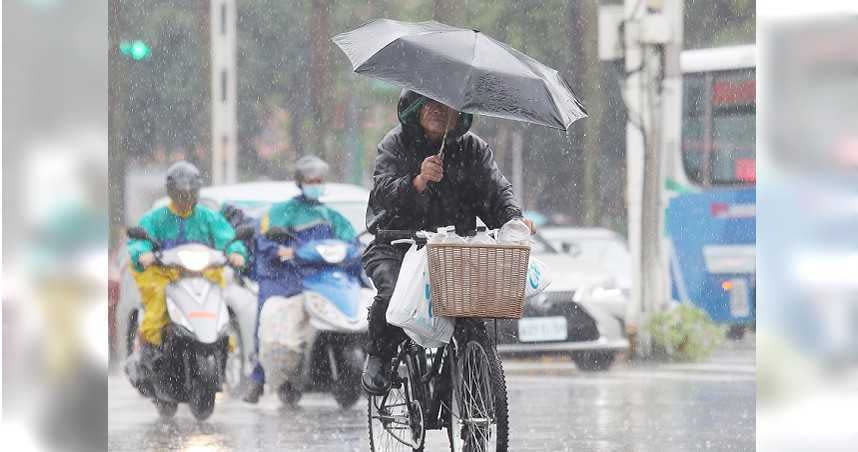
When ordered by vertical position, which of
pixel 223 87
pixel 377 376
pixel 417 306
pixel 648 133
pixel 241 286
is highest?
pixel 223 87

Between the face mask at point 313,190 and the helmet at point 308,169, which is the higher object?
the helmet at point 308,169

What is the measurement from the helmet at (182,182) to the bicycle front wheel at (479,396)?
4.88 m

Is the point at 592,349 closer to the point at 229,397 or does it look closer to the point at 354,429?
the point at 229,397

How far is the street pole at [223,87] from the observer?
23.2 meters

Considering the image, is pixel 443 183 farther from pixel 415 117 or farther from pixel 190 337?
pixel 190 337

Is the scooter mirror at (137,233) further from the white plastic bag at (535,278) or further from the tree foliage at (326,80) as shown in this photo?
the tree foliage at (326,80)

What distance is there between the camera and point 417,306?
7504mm

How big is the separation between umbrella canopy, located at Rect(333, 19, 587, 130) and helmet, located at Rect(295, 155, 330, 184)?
205 inches

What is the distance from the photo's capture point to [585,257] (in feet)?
64.1

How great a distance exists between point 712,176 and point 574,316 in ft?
20.5

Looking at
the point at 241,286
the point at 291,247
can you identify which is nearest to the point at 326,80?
the point at 241,286

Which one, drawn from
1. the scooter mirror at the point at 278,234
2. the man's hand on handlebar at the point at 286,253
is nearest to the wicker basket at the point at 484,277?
the scooter mirror at the point at 278,234
